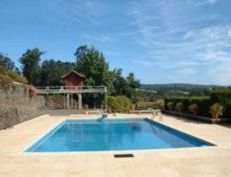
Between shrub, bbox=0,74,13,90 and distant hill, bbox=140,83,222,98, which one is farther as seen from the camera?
distant hill, bbox=140,83,222,98

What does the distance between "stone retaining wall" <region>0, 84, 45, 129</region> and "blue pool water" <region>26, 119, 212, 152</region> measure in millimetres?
1871

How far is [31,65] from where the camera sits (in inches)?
1905

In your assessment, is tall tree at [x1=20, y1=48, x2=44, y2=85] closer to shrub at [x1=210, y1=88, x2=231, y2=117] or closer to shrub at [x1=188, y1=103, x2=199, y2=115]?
shrub at [x1=188, y1=103, x2=199, y2=115]

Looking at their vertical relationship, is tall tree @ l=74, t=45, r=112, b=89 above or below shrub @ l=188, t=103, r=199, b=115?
above

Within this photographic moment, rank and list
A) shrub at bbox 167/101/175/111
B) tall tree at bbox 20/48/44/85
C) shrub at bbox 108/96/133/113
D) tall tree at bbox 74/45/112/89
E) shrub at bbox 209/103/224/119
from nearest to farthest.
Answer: shrub at bbox 209/103/224/119
shrub at bbox 167/101/175/111
shrub at bbox 108/96/133/113
tall tree at bbox 74/45/112/89
tall tree at bbox 20/48/44/85

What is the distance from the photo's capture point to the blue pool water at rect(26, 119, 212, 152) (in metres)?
12.4

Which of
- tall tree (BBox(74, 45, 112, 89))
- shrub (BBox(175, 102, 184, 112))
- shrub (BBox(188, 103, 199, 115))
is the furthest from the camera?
tall tree (BBox(74, 45, 112, 89))

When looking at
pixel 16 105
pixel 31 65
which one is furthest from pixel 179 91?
pixel 16 105

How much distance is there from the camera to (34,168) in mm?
7566

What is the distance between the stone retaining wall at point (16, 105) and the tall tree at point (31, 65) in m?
23.4

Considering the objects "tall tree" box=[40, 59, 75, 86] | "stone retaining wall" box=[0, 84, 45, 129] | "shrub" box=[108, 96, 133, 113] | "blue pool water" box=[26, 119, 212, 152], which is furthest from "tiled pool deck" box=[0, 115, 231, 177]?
"tall tree" box=[40, 59, 75, 86]

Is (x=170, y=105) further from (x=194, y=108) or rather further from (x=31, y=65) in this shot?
(x=31, y=65)

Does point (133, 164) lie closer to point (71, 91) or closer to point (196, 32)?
point (196, 32)

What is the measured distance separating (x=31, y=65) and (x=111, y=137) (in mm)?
34640
